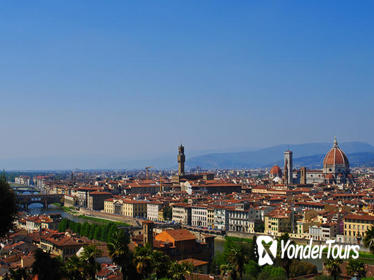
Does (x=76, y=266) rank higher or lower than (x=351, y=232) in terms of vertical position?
higher

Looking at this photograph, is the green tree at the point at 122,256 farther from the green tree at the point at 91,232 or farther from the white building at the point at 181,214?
the white building at the point at 181,214

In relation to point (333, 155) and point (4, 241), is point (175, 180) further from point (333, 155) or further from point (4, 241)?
point (4, 241)

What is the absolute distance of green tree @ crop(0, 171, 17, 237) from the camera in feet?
54.0

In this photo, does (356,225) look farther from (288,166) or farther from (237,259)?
(288,166)

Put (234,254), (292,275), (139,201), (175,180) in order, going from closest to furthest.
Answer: (234,254), (292,275), (139,201), (175,180)

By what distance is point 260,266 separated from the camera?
1252 inches

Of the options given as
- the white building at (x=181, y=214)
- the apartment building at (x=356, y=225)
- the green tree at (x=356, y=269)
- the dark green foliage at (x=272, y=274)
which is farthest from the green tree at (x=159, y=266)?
the white building at (x=181, y=214)

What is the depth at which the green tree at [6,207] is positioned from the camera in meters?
16.5

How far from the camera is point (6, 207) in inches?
652

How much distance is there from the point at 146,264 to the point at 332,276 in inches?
456

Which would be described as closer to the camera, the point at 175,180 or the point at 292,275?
the point at 292,275

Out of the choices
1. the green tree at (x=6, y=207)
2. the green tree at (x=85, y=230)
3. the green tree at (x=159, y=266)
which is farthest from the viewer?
the green tree at (x=85, y=230)

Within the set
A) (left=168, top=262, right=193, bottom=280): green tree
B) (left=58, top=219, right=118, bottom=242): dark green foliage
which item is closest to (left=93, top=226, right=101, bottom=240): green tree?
(left=58, top=219, right=118, bottom=242): dark green foliage

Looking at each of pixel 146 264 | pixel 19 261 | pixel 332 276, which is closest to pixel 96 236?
pixel 19 261
